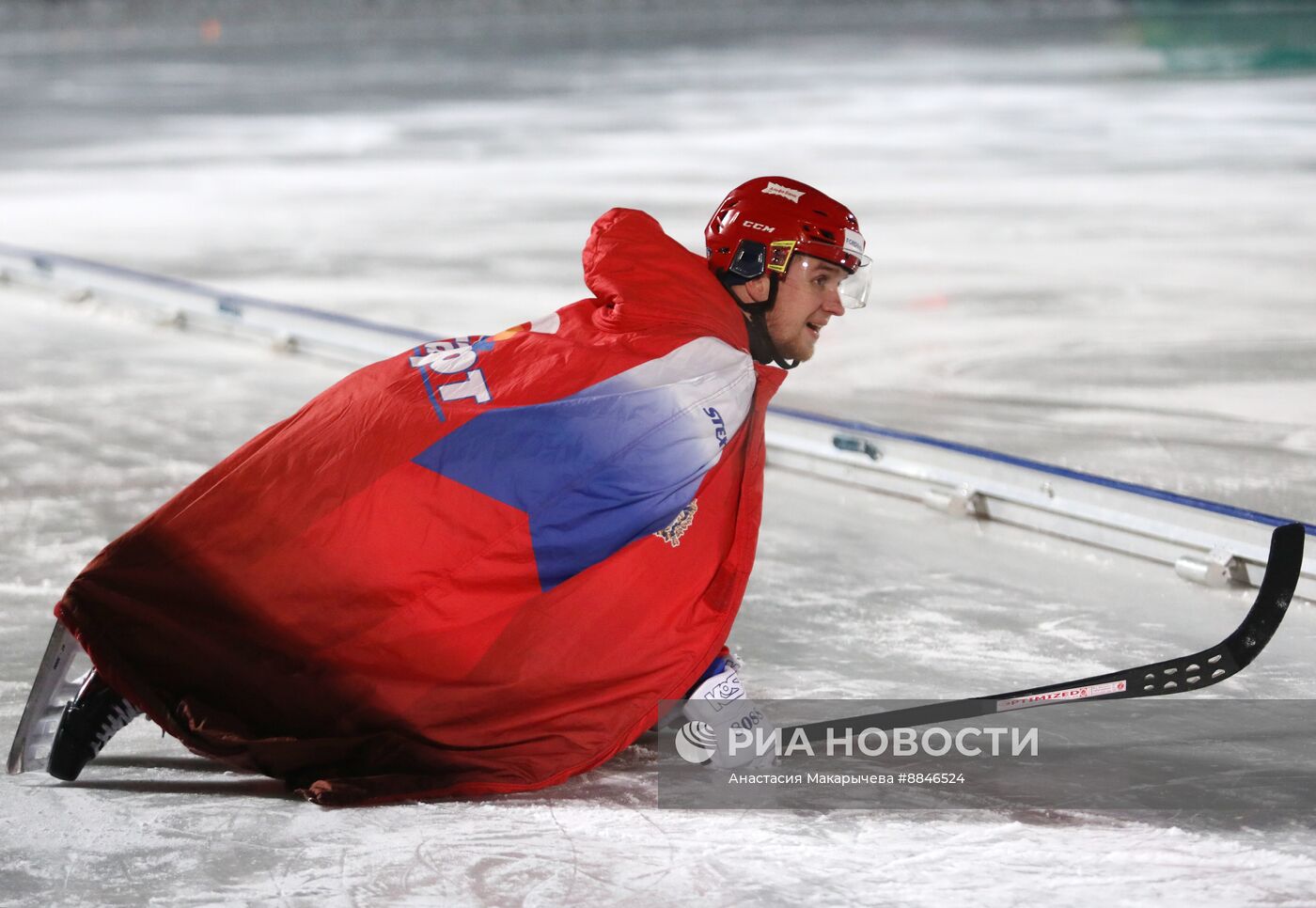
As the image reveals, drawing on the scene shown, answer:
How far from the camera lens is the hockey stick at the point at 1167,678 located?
110 inches

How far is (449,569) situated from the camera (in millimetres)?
2561

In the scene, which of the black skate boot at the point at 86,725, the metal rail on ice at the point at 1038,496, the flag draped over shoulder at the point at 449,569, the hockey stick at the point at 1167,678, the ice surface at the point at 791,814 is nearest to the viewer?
the ice surface at the point at 791,814

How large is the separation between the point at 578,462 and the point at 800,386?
3.21 metres

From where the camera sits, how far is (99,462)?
480 centimetres

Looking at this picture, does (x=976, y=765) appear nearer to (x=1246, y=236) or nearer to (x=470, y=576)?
(x=470, y=576)

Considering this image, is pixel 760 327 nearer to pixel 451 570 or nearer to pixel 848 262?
pixel 848 262

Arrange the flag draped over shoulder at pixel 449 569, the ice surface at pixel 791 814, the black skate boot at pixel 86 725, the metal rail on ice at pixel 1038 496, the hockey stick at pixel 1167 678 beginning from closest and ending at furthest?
the ice surface at pixel 791 814
the flag draped over shoulder at pixel 449 569
the black skate boot at pixel 86 725
the hockey stick at pixel 1167 678
the metal rail on ice at pixel 1038 496

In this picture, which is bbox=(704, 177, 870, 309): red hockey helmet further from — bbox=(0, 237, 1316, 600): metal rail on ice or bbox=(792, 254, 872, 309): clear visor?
bbox=(0, 237, 1316, 600): metal rail on ice

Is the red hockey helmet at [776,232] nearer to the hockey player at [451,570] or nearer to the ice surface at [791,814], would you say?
the hockey player at [451,570]

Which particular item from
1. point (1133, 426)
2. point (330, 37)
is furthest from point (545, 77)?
point (1133, 426)

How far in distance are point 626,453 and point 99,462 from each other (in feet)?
8.72

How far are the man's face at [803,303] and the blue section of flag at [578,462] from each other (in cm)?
31

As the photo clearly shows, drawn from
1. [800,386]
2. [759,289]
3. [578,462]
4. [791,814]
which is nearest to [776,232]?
[759,289]

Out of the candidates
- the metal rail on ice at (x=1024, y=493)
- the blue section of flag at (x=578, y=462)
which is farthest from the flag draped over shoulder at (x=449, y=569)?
the metal rail on ice at (x=1024, y=493)
